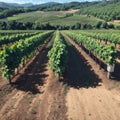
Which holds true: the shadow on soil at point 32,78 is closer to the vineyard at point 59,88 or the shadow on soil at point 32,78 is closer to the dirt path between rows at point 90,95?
the vineyard at point 59,88

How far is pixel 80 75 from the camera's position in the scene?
5616 centimetres

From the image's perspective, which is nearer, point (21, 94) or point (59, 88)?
point (21, 94)

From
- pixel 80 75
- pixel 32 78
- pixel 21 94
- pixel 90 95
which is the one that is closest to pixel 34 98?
pixel 21 94

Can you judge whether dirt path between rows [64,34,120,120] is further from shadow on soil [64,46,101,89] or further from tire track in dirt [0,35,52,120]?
tire track in dirt [0,35,52,120]

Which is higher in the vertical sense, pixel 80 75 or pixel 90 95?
pixel 90 95

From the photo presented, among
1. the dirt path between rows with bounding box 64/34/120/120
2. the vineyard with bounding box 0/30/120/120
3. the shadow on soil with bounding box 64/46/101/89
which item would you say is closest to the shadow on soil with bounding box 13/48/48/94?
the vineyard with bounding box 0/30/120/120

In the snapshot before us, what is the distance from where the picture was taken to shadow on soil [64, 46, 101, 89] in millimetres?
50531

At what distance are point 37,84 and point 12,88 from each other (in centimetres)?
479

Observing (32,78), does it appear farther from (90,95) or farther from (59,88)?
(90,95)

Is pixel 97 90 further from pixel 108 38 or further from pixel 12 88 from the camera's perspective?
pixel 108 38

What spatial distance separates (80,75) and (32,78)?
9997 millimetres

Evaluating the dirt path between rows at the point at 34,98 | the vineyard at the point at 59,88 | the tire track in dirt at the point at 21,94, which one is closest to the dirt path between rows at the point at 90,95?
the vineyard at the point at 59,88

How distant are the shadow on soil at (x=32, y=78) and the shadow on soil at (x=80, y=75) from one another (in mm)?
5289

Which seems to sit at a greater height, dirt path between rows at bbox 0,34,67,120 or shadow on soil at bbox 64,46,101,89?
dirt path between rows at bbox 0,34,67,120
